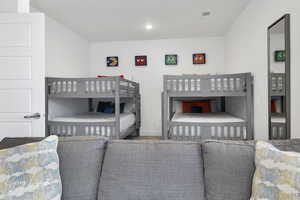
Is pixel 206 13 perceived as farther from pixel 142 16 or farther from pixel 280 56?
pixel 280 56

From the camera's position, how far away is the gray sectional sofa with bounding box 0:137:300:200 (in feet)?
3.04

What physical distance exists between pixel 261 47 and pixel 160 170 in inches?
81.2

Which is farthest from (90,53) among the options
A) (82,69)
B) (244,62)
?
(244,62)

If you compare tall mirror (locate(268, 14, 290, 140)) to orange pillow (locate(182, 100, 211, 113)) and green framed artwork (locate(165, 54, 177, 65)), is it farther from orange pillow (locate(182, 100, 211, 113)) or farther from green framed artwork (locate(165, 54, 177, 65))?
green framed artwork (locate(165, 54, 177, 65))

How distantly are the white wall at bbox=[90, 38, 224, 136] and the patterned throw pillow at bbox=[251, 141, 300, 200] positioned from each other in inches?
134

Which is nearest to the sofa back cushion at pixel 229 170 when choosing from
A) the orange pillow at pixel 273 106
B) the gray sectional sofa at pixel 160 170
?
the gray sectional sofa at pixel 160 170

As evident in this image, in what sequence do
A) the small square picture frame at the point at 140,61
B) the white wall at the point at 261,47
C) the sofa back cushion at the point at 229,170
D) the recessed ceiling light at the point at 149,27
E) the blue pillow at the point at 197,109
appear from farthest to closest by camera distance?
the small square picture frame at the point at 140,61, the blue pillow at the point at 197,109, the recessed ceiling light at the point at 149,27, the white wall at the point at 261,47, the sofa back cushion at the point at 229,170

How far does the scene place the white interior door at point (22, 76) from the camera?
1.86m

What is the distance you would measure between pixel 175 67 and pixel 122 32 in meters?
1.47

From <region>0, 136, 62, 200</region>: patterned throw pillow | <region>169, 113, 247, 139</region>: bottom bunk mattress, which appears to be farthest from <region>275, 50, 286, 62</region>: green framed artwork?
<region>0, 136, 62, 200</region>: patterned throw pillow

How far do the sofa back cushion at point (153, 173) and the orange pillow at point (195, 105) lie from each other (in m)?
2.86

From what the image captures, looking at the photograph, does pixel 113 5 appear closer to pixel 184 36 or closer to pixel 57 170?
pixel 184 36

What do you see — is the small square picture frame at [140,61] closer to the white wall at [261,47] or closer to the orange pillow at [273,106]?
the white wall at [261,47]

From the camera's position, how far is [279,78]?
170cm
